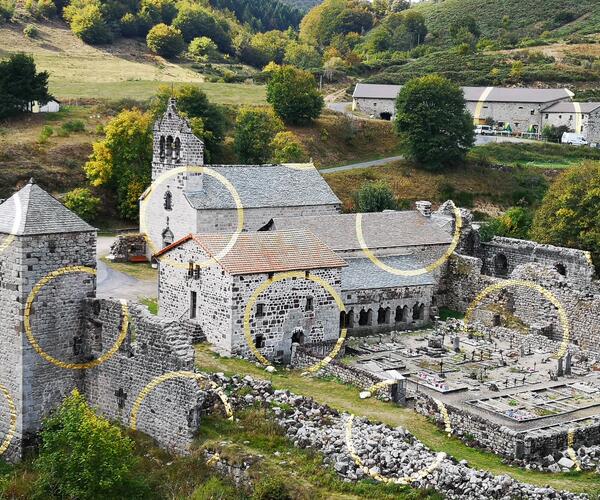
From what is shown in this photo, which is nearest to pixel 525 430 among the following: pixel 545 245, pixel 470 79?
pixel 545 245

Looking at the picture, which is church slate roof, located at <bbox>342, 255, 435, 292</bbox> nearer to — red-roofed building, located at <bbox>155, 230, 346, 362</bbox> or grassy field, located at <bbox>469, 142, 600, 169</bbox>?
red-roofed building, located at <bbox>155, 230, 346, 362</bbox>

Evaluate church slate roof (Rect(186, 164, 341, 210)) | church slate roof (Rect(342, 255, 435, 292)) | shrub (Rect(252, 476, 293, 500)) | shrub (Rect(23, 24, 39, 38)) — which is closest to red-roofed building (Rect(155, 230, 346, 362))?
church slate roof (Rect(342, 255, 435, 292))

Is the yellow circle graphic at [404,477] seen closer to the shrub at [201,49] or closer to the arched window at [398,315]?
the arched window at [398,315]

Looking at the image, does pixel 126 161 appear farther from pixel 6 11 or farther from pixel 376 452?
pixel 6 11

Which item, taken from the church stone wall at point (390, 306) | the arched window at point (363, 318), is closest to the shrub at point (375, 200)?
the church stone wall at point (390, 306)

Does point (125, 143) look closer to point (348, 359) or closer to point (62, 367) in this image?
point (348, 359)

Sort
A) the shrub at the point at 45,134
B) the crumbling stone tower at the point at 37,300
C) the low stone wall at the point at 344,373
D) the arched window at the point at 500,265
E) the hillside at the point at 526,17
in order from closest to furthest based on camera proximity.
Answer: the crumbling stone tower at the point at 37,300 → the low stone wall at the point at 344,373 → the arched window at the point at 500,265 → the shrub at the point at 45,134 → the hillside at the point at 526,17
